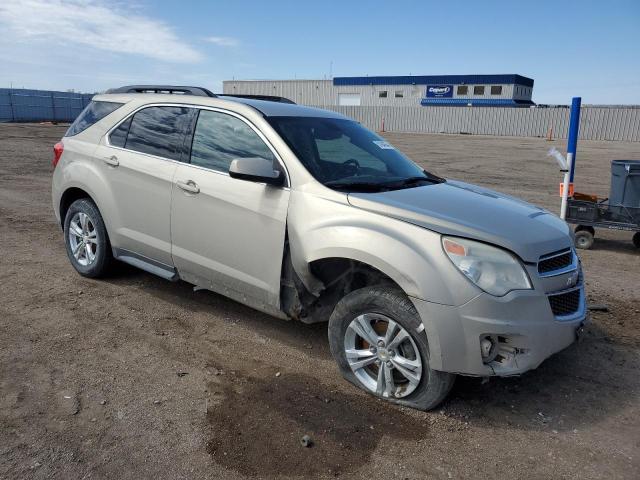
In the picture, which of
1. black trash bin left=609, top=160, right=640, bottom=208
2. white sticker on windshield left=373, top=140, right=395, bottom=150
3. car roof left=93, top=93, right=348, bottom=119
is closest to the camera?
car roof left=93, top=93, right=348, bottom=119

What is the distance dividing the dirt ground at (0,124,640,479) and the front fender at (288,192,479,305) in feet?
2.61

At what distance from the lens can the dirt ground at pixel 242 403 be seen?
2.93 m

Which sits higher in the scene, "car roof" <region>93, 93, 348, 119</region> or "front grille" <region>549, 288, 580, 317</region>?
"car roof" <region>93, 93, 348, 119</region>

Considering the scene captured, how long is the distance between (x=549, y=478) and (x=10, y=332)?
3929 millimetres

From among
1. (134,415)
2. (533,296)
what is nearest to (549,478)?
(533,296)

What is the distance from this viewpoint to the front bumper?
3082mm

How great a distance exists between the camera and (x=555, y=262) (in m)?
3.45

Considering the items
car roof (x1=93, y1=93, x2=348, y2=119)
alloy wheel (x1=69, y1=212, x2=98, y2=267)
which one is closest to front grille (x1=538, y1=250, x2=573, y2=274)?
car roof (x1=93, y1=93, x2=348, y2=119)

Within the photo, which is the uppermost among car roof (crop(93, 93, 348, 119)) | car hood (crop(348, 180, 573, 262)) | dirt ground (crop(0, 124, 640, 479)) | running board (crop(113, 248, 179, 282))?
car roof (crop(93, 93, 348, 119))

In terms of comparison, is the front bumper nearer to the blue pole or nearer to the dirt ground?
the dirt ground

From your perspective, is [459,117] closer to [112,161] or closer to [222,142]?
[112,161]

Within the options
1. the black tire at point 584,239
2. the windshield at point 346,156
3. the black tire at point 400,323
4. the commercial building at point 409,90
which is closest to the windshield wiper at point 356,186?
the windshield at point 346,156

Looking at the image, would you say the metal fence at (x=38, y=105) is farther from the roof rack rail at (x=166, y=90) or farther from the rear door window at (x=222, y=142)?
the rear door window at (x=222, y=142)

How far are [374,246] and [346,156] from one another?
126 centimetres
